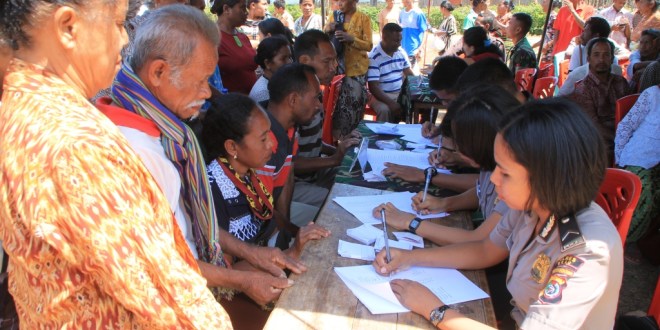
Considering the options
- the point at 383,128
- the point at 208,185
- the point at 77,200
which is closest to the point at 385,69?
the point at 383,128

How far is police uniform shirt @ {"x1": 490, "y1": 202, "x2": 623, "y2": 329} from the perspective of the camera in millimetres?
1312

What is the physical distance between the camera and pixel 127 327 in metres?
1.01

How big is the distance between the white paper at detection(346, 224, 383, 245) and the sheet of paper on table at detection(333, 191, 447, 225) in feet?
0.23

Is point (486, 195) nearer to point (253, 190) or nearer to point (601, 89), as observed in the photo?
point (253, 190)

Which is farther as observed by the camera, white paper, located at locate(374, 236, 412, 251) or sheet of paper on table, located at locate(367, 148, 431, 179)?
sheet of paper on table, located at locate(367, 148, 431, 179)

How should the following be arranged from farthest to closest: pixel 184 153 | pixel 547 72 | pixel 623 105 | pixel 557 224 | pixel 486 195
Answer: pixel 547 72 → pixel 623 105 → pixel 486 195 → pixel 184 153 → pixel 557 224

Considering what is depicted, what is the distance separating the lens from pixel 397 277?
1728 mm

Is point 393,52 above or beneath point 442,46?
above

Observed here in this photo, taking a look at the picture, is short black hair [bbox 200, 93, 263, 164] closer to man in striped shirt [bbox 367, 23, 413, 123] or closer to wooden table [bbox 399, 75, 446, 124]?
wooden table [bbox 399, 75, 446, 124]

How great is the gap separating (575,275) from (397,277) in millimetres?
587

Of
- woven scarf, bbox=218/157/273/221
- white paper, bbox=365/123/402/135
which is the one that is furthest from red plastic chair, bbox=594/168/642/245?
white paper, bbox=365/123/402/135

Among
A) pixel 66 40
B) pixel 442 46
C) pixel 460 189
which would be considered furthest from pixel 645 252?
pixel 442 46

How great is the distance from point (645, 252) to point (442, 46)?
30.8 feet

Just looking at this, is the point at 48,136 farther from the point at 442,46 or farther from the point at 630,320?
the point at 442,46
